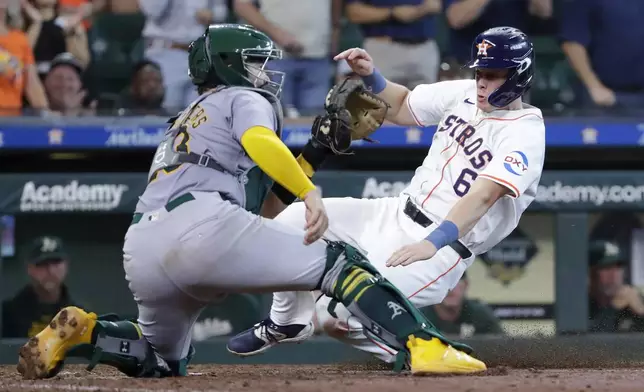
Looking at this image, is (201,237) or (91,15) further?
(91,15)

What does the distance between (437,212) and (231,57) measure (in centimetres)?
111

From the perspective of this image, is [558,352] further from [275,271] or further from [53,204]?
[53,204]

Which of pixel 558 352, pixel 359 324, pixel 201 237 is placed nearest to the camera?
pixel 201 237

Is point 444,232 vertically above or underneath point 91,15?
underneath

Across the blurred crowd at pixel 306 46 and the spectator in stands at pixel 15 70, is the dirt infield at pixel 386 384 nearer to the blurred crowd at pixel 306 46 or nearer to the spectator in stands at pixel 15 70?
the blurred crowd at pixel 306 46

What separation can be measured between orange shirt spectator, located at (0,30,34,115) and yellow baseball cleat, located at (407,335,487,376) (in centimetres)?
438

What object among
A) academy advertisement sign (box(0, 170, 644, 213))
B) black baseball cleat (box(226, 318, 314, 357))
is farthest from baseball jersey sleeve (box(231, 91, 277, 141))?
academy advertisement sign (box(0, 170, 644, 213))

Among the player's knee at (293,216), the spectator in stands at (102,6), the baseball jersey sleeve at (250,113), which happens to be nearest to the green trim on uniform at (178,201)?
the baseball jersey sleeve at (250,113)

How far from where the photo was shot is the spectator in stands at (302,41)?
7.77m

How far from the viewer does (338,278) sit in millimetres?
4270

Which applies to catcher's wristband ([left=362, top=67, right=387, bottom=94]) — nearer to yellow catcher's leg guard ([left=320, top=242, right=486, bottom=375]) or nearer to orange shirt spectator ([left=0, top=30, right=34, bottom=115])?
yellow catcher's leg guard ([left=320, top=242, right=486, bottom=375])

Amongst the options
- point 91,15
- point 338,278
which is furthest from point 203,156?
point 91,15

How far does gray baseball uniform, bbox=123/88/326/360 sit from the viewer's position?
412cm

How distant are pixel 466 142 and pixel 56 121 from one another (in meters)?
3.56
